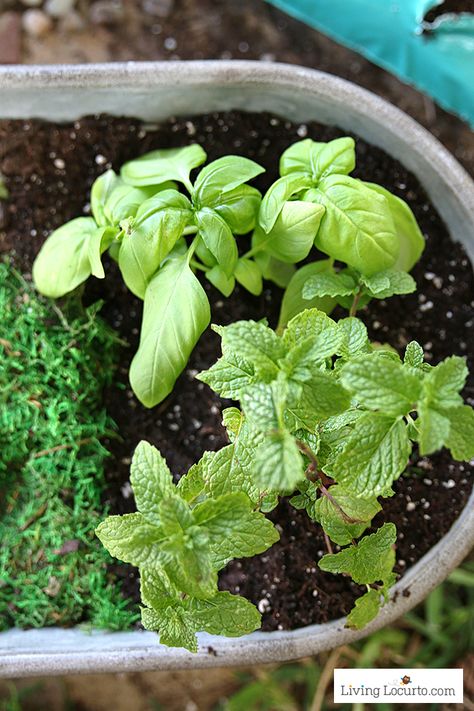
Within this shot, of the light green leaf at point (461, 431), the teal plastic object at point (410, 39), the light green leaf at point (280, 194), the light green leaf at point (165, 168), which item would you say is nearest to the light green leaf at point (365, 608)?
the light green leaf at point (461, 431)

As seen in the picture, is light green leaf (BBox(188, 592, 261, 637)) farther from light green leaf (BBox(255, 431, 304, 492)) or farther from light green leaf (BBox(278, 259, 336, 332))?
light green leaf (BBox(278, 259, 336, 332))

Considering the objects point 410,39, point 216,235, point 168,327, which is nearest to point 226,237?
point 216,235

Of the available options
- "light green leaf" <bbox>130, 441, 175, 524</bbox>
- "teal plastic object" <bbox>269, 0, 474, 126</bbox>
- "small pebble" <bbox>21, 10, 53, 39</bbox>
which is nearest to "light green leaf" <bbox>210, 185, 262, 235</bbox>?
"light green leaf" <bbox>130, 441, 175, 524</bbox>

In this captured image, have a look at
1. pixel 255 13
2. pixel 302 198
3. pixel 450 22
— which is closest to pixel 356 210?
pixel 302 198

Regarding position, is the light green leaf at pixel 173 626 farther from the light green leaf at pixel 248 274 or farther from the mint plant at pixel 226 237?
the light green leaf at pixel 248 274

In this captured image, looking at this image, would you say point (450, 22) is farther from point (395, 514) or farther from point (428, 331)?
point (395, 514)
